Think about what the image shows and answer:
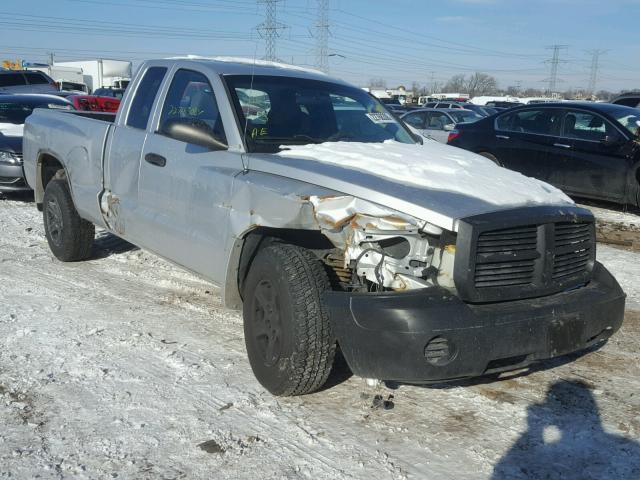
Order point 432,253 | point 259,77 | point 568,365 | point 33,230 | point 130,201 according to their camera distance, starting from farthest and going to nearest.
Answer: point 33,230 < point 130,201 < point 259,77 < point 568,365 < point 432,253

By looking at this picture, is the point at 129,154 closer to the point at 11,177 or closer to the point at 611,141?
the point at 11,177

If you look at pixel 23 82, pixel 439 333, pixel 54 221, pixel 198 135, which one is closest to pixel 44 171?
pixel 54 221

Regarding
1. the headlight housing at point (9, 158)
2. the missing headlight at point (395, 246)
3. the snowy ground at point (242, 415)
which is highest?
the missing headlight at point (395, 246)

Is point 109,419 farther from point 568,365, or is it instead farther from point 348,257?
point 568,365

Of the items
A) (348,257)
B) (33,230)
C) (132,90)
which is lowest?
(33,230)

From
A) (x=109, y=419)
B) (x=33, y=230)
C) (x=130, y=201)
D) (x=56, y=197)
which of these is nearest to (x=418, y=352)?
(x=109, y=419)

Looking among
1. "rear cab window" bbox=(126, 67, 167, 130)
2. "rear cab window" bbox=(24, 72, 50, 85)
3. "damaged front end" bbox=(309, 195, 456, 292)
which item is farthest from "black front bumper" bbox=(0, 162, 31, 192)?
"rear cab window" bbox=(24, 72, 50, 85)

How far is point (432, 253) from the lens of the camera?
11.1ft

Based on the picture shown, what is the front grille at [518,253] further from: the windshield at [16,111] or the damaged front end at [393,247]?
the windshield at [16,111]

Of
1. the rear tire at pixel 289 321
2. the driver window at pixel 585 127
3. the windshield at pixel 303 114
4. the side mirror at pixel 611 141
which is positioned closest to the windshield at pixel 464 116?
the driver window at pixel 585 127

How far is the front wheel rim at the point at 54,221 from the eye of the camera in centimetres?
641

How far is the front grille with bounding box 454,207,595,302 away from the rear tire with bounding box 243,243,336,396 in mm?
743

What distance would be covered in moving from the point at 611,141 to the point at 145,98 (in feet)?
22.8

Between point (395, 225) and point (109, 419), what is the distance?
175 centimetres
